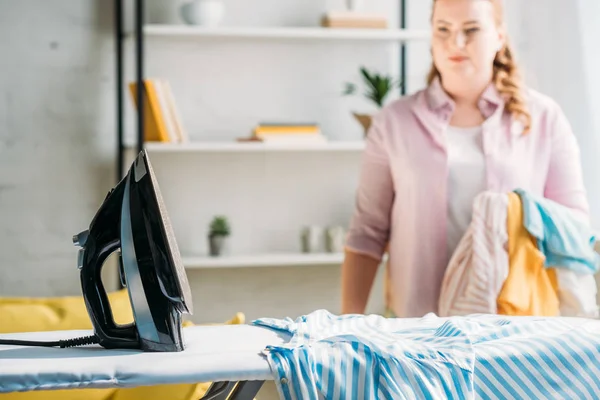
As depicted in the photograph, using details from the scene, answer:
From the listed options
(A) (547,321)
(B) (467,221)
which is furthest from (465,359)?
(B) (467,221)

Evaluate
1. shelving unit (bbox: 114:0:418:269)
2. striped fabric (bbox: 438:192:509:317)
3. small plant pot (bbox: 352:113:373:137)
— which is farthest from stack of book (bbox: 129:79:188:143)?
striped fabric (bbox: 438:192:509:317)

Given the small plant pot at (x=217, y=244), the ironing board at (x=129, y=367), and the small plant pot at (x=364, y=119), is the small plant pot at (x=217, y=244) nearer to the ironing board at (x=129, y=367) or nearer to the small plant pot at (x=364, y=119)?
the small plant pot at (x=364, y=119)

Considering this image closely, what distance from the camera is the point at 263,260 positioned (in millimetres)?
Answer: 3061

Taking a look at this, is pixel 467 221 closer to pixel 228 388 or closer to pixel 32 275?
pixel 228 388

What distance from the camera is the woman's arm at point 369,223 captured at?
7.40 ft

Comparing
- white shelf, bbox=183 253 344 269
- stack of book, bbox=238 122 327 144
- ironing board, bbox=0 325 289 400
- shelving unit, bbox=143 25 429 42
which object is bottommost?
white shelf, bbox=183 253 344 269

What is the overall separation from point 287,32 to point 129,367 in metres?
2.11

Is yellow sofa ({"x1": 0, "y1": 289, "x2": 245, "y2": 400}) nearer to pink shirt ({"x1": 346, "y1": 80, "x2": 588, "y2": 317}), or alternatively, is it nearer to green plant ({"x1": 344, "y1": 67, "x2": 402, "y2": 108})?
pink shirt ({"x1": 346, "y1": 80, "x2": 588, "y2": 317})

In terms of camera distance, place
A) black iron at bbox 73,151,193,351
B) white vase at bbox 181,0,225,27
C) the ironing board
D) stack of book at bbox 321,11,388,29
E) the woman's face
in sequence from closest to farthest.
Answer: the ironing board < black iron at bbox 73,151,193,351 < the woman's face < white vase at bbox 181,0,225,27 < stack of book at bbox 321,11,388,29

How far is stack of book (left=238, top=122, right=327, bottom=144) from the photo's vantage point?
9.96 ft

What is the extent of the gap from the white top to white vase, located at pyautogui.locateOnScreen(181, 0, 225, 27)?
1.14 meters

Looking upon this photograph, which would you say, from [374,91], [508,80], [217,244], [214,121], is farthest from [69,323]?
[374,91]

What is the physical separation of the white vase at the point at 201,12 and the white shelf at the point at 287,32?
3 centimetres

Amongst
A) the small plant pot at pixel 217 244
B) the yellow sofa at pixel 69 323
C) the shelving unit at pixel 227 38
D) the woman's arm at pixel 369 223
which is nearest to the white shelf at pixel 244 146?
the shelving unit at pixel 227 38
